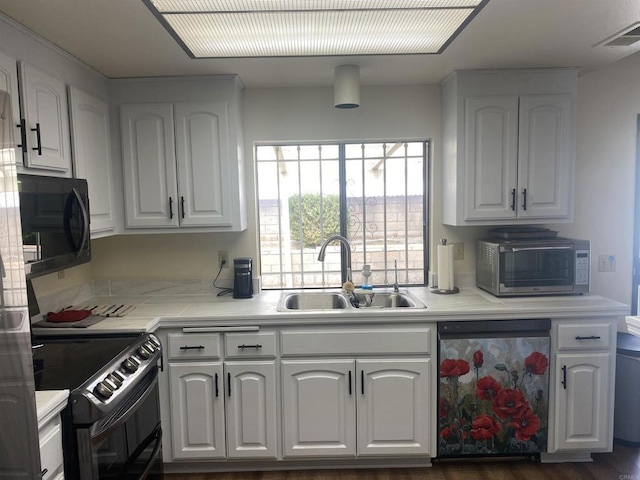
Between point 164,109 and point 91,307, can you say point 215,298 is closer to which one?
point 91,307

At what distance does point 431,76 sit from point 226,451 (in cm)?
250

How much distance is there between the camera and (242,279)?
2.80m

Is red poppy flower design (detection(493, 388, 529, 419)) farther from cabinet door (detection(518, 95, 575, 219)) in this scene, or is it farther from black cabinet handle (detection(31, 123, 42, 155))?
black cabinet handle (detection(31, 123, 42, 155))

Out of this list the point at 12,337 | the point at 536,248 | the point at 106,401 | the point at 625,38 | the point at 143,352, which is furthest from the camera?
the point at 536,248

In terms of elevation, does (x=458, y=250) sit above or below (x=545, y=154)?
below

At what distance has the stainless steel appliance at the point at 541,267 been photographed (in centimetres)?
259

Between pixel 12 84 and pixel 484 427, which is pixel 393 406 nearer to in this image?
pixel 484 427

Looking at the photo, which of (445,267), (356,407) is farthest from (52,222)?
(445,267)

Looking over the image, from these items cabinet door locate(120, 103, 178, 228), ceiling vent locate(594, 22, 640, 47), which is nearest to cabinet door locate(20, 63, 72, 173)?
cabinet door locate(120, 103, 178, 228)

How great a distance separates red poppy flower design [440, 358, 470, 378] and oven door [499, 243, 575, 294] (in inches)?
20.6

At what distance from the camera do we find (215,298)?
282 centimetres

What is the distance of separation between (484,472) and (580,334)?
0.92 meters

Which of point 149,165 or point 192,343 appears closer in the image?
point 192,343

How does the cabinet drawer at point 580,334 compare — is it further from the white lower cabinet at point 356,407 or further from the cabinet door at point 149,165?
the cabinet door at point 149,165
